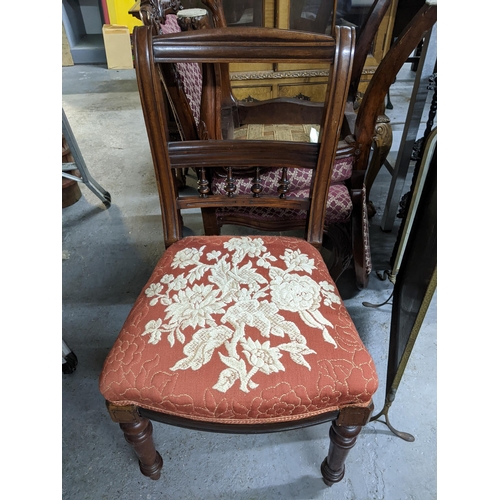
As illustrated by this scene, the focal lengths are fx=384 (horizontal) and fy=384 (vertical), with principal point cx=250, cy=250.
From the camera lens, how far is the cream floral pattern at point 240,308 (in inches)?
26.9

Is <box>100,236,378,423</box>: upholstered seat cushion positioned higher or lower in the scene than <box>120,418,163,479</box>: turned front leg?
higher

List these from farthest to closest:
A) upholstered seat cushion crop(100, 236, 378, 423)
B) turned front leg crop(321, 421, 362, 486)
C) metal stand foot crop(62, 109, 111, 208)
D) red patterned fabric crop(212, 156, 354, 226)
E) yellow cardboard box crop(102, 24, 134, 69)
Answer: yellow cardboard box crop(102, 24, 134, 69) < metal stand foot crop(62, 109, 111, 208) < red patterned fabric crop(212, 156, 354, 226) < turned front leg crop(321, 421, 362, 486) < upholstered seat cushion crop(100, 236, 378, 423)

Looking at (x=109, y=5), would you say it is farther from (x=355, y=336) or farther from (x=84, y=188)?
(x=355, y=336)

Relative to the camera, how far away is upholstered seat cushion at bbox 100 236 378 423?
663 millimetres

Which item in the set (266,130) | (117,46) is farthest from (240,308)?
(117,46)

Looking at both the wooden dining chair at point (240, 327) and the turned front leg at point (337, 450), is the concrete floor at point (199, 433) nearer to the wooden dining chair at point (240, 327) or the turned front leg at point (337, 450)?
the turned front leg at point (337, 450)

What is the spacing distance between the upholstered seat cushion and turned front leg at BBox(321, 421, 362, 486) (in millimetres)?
108

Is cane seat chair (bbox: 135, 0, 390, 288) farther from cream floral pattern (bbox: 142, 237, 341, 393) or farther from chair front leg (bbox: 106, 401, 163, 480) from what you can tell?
chair front leg (bbox: 106, 401, 163, 480)

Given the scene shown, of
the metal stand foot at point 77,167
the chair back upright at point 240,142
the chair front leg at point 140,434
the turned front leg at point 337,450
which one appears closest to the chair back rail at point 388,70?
the chair back upright at point 240,142

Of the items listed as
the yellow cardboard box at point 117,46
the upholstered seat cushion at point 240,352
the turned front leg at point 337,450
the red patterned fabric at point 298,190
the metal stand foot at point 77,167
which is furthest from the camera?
the yellow cardboard box at point 117,46

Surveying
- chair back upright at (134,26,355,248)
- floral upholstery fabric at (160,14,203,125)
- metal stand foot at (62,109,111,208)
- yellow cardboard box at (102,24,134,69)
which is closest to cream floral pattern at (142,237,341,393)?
chair back upright at (134,26,355,248)

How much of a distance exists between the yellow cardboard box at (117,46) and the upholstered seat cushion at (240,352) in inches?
156

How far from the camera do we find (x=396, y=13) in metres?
2.19

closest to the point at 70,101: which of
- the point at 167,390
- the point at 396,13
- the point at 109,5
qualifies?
the point at 109,5
